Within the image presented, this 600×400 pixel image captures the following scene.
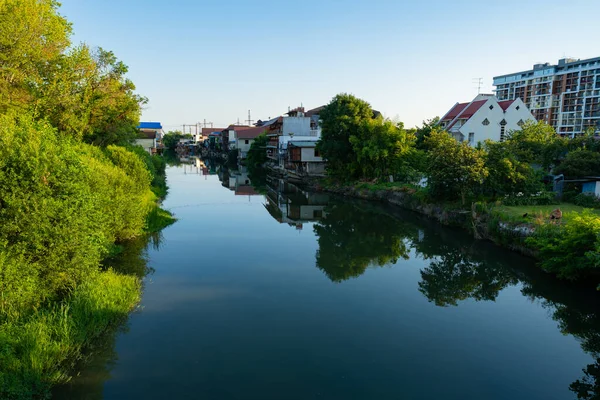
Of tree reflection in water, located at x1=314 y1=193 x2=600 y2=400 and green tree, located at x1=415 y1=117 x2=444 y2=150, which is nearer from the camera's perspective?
tree reflection in water, located at x1=314 y1=193 x2=600 y2=400

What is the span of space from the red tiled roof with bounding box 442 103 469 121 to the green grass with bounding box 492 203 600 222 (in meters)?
28.7

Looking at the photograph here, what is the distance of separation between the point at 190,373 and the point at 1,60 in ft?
56.7

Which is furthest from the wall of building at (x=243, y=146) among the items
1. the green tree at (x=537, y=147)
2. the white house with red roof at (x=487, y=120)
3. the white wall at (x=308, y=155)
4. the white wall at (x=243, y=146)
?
the green tree at (x=537, y=147)

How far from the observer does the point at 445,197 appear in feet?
86.5

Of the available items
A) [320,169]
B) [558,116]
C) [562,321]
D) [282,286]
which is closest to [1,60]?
[282,286]

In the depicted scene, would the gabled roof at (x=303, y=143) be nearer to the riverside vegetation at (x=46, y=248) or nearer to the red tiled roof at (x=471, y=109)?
the red tiled roof at (x=471, y=109)

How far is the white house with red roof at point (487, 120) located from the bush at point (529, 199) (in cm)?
2296

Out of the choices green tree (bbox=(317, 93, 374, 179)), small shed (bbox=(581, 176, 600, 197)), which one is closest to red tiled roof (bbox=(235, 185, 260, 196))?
green tree (bbox=(317, 93, 374, 179))

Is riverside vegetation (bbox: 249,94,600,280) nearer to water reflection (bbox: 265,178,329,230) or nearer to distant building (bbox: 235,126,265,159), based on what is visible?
water reflection (bbox: 265,178,329,230)

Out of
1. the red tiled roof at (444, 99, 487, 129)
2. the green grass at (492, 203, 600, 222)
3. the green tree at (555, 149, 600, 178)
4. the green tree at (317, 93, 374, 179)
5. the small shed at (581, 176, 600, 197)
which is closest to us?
the green grass at (492, 203, 600, 222)

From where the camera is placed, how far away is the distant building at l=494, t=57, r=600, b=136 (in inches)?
2840

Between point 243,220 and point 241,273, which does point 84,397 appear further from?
point 243,220

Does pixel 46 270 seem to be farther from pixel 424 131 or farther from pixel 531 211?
pixel 424 131

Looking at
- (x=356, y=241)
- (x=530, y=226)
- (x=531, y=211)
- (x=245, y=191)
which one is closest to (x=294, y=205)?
(x=245, y=191)
